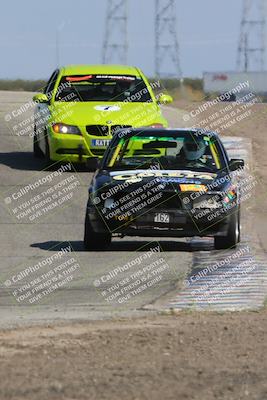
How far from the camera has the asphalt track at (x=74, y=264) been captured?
982 cm

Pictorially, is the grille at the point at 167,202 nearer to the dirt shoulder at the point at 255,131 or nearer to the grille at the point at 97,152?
the dirt shoulder at the point at 255,131

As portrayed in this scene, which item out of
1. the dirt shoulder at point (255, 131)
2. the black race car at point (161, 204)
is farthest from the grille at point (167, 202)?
the dirt shoulder at point (255, 131)

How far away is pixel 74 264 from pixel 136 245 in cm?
189

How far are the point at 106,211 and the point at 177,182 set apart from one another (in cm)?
85

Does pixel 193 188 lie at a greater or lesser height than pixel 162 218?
greater

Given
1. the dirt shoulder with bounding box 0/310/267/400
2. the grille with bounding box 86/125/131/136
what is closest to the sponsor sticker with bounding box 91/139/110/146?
the grille with bounding box 86/125/131/136

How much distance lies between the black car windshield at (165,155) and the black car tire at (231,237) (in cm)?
78

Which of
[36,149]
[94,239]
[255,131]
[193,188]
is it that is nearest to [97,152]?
[36,149]

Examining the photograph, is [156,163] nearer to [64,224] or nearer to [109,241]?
[109,241]

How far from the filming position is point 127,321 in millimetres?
8867

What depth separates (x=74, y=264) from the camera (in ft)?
41.9

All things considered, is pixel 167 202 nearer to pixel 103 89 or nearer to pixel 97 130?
pixel 97 130

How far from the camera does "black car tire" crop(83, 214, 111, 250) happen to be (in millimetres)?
13617

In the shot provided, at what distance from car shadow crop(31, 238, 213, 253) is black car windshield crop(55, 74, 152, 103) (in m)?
6.83
